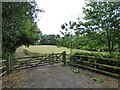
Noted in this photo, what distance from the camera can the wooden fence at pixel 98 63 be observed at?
420 centimetres

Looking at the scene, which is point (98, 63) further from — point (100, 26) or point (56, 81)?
point (56, 81)

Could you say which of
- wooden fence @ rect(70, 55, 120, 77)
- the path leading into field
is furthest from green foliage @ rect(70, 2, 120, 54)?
the path leading into field

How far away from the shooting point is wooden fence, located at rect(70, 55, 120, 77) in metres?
4.20

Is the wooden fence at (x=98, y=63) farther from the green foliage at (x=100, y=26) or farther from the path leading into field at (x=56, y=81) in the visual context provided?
the green foliage at (x=100, y=26)

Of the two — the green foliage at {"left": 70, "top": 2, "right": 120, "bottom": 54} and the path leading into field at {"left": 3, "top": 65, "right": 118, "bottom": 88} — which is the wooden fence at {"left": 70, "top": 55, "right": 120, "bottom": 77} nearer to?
the path leading into field at {"left": 3, "top": 65, "right": 118, "bottom": 88}

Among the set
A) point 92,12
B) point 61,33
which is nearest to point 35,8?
point 92,12

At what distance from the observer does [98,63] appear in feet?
16.2

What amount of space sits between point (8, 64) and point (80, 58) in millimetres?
4394

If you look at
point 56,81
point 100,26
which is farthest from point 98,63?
point 56,81

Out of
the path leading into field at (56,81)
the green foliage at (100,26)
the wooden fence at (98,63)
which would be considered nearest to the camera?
the path leading into field at (56,81)

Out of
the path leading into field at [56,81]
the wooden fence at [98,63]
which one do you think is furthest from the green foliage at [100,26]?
the path leading into field at [56,81]

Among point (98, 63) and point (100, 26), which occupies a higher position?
point (100, 26)

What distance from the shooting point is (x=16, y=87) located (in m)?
3.28

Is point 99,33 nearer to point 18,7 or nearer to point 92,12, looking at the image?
point 92,12
